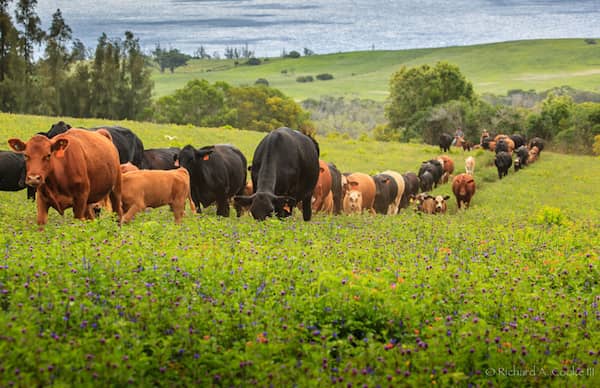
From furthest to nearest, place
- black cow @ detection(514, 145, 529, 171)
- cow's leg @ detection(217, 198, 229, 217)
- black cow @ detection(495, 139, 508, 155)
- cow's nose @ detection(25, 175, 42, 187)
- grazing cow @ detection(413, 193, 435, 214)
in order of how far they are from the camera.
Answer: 1. black cow @ detection(495, 139, 508, 155)
2. black cow @ detection(514, 145, 529, 171)
3. grazing cow @ detection(413, 193, 435, 214)
4. cow's leg @ detection(217, 198, 229, 217)
5. cow's nose @ detection(25, 175, 42, 187)

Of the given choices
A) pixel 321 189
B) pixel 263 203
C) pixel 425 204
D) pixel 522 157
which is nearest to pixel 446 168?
pixel 522 157

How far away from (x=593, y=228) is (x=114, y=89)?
80824mm

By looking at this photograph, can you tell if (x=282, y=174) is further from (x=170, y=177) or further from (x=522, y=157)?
(x=522, y=157)

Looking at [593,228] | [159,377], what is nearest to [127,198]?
[159,377]

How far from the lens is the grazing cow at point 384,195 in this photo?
3014cm

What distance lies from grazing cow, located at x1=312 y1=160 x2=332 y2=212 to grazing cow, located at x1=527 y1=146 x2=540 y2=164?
41.9 m

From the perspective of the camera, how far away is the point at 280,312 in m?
8.47

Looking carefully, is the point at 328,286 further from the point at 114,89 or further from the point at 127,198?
the point at 114,89

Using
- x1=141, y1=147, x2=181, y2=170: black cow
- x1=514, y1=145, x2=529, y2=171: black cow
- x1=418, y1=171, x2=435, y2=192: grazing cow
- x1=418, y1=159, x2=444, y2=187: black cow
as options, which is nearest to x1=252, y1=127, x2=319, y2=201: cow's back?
x1=141, y1=147, x2=181, y2=170: black cow

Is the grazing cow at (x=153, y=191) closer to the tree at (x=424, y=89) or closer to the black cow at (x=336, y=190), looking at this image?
the black cow at (x=336, y=190)

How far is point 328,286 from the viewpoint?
9227 millimetres

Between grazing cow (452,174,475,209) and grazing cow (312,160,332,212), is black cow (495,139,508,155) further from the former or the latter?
grazing cow (312,160,332,212)

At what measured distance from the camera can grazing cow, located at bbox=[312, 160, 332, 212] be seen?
23.3 m

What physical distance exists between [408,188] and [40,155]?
23.3m
